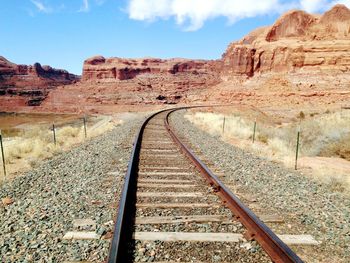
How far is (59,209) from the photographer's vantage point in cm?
554

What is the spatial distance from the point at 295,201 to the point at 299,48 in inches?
2974

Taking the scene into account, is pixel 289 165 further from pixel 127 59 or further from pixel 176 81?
pixel 127 59

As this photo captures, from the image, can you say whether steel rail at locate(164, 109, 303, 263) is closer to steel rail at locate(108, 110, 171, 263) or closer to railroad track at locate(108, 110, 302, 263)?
railroad track at locate(108, 110, 302, 263)

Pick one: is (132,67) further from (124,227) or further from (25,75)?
(124,227)

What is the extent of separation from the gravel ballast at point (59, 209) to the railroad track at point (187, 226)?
0.30m

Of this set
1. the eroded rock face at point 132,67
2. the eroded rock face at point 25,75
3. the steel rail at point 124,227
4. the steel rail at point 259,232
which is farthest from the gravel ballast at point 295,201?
the eroded rock face at point 25,75

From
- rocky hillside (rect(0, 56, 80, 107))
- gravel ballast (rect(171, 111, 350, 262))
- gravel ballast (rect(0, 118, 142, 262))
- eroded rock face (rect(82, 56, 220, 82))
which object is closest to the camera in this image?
gravel ballast (rect(0, 118, 142, 262))

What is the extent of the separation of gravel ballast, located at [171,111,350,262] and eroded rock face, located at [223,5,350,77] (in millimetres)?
65672

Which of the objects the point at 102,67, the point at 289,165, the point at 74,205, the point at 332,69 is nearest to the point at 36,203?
the point at 74,205

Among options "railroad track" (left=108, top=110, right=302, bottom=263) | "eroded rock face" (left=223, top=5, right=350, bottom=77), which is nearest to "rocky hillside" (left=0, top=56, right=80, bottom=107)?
"eroded rock face" (left=223, top=5, right=350, bottom=77)

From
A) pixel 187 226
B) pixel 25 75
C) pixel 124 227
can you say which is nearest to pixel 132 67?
pixel 25 75

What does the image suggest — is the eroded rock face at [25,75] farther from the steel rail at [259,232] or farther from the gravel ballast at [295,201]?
the steel rail at [259,232]

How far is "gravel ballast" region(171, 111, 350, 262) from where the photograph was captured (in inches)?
171

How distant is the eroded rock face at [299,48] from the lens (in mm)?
69500
